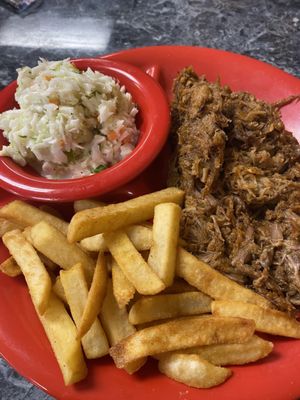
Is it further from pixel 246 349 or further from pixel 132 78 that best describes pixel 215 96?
pixel 246 349

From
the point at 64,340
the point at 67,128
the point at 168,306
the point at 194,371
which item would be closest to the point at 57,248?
the point at 64,340

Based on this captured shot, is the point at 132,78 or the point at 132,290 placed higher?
the point at 132,78

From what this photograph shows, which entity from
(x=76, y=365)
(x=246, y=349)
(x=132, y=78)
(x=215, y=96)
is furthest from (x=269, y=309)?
(x=132, y=78)

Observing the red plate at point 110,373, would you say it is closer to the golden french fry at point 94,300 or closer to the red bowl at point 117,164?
the golden french fry at point 94,300

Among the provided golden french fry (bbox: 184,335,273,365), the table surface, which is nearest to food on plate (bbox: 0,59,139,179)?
golden french fry (bbox: 184,335,273,365)

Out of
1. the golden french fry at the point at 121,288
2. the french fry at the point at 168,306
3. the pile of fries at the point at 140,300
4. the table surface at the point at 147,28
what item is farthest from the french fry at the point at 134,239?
the table surface at the point at 147,28

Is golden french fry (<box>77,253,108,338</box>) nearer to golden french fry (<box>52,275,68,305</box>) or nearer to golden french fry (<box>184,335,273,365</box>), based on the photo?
golden french fry (<box>52,275,68,305</box>)
